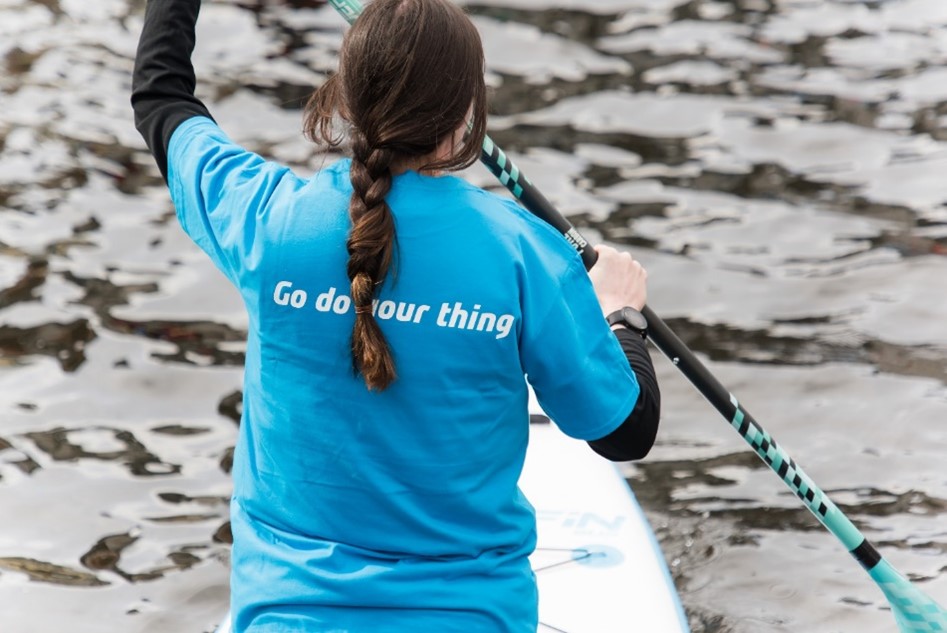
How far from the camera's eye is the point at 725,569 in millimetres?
3986

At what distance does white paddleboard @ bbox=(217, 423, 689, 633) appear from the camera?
315cm

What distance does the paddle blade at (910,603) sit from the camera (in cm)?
332

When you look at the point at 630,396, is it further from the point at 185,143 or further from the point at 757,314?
the point at 757,314

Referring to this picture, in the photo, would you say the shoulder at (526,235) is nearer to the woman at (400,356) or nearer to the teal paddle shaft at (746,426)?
the woman at (400,356)

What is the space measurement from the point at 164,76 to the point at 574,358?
0.96 m

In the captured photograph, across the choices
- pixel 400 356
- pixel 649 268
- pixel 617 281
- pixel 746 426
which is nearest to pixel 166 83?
pixel 400 356

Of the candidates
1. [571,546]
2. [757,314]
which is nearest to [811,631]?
[571,546]

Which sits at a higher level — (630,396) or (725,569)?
(630,396)

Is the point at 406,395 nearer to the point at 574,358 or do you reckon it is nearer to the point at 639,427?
the point at 574,358

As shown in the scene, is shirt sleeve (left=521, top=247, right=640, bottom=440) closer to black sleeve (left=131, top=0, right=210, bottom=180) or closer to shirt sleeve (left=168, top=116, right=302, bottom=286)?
shirt sleeve (left=168, top=116, right=302, bottom=286)

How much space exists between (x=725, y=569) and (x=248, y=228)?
2603mm

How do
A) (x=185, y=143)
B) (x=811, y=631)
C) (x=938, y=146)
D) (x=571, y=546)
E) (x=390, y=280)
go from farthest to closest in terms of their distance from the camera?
(x=938, y=146), (x=811, y=631), (x=571, y=546), (x=185, y=143), (x=390, y=280)

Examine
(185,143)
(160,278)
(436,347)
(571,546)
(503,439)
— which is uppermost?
(185,143)

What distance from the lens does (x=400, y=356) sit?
1798 millimetres
